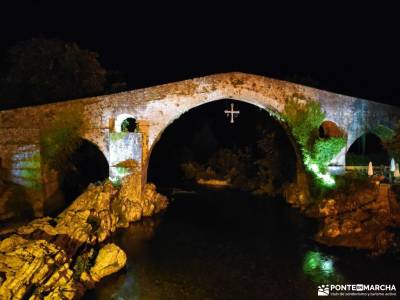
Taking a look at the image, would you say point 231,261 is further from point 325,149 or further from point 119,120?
point 325,149

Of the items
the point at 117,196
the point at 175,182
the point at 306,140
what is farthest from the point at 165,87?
the point at 175,182

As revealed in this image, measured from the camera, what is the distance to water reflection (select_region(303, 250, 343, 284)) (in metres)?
11.1

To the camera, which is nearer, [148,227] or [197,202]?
[148,227]

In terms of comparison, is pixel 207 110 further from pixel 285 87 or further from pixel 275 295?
pixel 275 295

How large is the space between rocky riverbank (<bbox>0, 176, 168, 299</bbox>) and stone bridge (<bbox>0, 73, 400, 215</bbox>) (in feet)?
5.20

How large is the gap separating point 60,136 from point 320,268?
33.6 ft

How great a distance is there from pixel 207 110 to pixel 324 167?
17792 millimetres

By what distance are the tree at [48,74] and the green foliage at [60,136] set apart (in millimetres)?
2483

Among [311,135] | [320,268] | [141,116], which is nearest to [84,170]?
[141,116]

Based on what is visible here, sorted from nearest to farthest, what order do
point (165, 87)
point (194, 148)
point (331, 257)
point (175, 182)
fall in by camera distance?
point (331, 257), point (165, 87), point (175, 182), point (194, 148)

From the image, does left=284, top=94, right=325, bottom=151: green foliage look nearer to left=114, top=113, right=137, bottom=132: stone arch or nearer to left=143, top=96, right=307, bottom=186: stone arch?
left=143, top=96, right=307, bottom=186: stone arch

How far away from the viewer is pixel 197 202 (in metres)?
19.9

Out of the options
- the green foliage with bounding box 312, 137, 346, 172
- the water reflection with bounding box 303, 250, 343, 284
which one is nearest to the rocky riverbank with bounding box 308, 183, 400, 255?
the water reflection with bounding box 303, 250, 343, 284

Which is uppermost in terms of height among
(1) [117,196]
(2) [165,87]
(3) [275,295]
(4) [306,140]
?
(2) [165,87]
